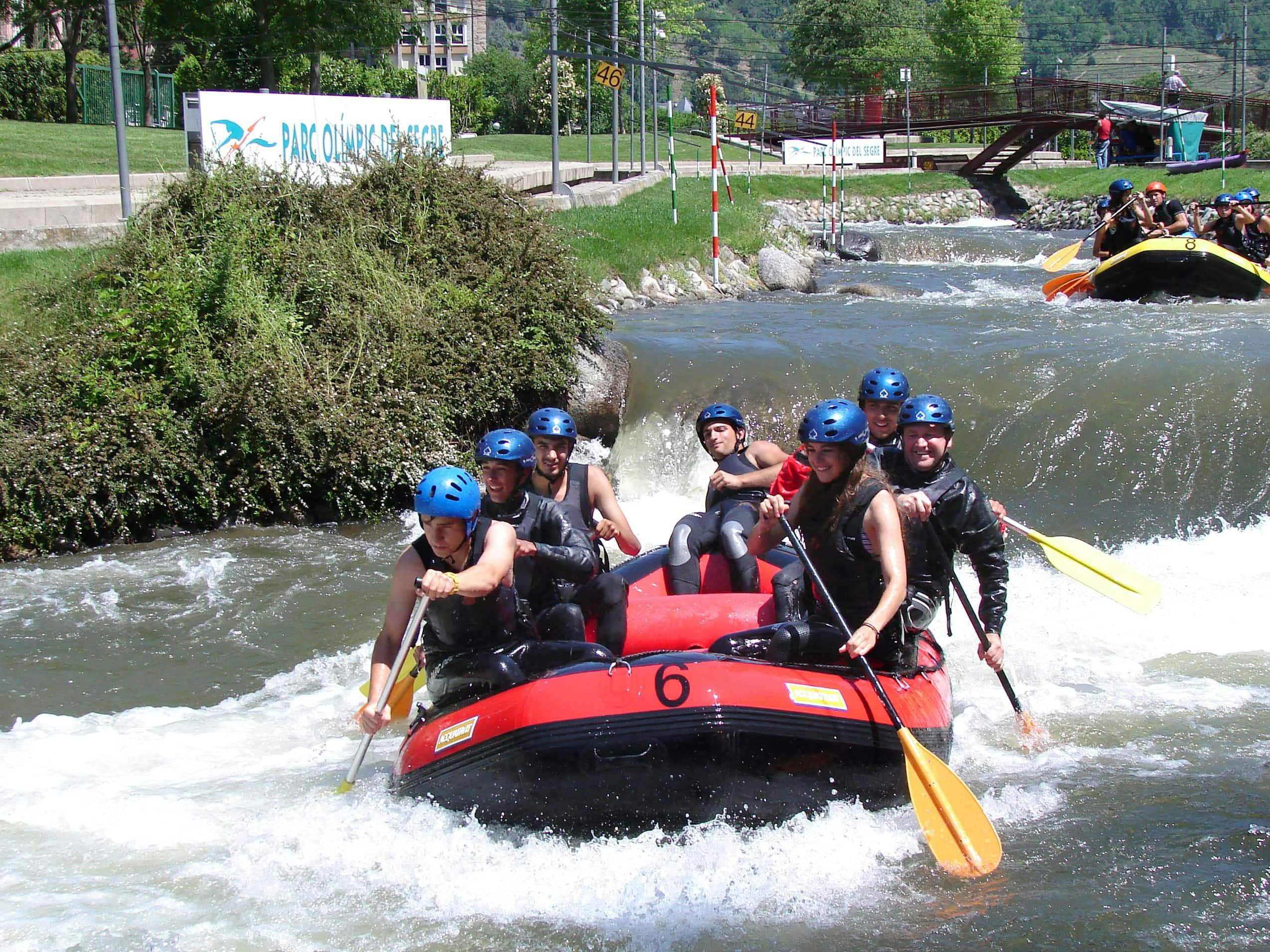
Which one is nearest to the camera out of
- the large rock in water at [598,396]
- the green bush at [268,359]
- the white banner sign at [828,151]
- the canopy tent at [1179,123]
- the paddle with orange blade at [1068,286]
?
the green bush at [268,359]

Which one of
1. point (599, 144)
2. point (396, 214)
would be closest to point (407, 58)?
point (599, 144)

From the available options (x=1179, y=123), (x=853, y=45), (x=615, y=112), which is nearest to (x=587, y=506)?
(x=615, y=112)

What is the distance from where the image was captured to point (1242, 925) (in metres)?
4.32

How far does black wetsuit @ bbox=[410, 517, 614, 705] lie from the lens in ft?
16.0

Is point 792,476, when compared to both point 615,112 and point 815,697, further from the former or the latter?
point 615,112

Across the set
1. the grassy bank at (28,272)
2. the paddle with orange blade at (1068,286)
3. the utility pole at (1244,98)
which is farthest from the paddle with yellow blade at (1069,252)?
the utility pole at (1244,98)

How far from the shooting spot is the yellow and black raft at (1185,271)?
52.3ft

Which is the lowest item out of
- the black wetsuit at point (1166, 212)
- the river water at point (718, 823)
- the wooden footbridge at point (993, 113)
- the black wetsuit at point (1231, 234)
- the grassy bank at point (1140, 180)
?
the river water at point (718, 823)

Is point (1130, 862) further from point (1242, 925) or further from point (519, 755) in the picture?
point (519, 755)

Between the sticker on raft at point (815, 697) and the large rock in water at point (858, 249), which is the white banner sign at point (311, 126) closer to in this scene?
the sticker on raft at point (815, 697)

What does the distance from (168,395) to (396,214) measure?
330cm

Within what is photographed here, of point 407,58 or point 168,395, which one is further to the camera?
point 407,58

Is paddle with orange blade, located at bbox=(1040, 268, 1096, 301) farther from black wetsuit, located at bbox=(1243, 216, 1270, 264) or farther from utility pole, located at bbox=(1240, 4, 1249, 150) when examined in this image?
utility pole, located at bbox=(1240, 4, 1249, 150)

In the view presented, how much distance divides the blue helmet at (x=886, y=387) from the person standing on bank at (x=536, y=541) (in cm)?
169
